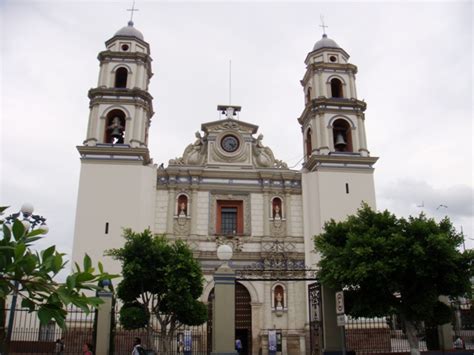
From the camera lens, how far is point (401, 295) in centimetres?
1188

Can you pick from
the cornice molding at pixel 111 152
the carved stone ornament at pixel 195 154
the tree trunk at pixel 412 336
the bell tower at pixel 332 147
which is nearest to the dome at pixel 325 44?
the bell tower at pixel 332 147

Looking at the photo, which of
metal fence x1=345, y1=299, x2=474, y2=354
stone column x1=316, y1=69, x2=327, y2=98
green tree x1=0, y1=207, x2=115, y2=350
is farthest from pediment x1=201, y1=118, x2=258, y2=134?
→ green tree x1=0, y1=207, x2=115, y2=350

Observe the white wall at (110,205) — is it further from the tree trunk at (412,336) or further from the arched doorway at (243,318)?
the tree trunk at (412,336)

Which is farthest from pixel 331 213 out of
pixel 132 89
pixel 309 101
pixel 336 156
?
pixel 132 89

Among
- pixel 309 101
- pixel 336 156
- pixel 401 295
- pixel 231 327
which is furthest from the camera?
pixel 309 101

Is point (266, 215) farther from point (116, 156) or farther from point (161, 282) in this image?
point (161, 282)

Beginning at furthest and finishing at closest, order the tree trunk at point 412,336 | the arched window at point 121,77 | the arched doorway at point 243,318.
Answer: the arched window at point 121,77, the arched doorway at point 243,318, the tree trunk at point 412,336

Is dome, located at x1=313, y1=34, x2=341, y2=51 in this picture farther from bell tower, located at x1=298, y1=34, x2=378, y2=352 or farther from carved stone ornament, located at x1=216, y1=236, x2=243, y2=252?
carved stone ornament, located at x1=216, y1=236, x2=243, y2=252

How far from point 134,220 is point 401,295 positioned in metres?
12.4

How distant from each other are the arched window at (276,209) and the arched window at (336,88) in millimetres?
6769

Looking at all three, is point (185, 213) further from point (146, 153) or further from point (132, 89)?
point (132, 89)

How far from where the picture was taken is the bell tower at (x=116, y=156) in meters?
20.6

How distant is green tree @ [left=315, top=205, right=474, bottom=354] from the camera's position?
37.0ft

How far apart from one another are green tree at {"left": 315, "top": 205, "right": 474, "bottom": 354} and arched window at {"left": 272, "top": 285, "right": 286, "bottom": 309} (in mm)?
8899
